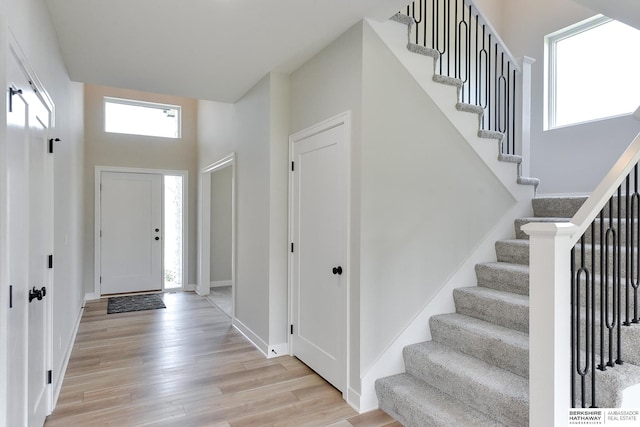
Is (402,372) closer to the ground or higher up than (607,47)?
closer to the ground

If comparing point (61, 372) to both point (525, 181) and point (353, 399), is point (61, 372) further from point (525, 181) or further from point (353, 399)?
point (525, 181)

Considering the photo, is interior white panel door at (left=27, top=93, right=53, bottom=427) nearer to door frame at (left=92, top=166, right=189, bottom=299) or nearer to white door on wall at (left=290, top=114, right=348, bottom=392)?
white door on wall at (left=290, top=114, right=348, bottom=392)

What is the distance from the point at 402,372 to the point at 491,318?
2.47 feet

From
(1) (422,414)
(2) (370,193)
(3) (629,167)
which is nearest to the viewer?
(3) (629,167)

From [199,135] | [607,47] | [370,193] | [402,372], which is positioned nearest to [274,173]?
[370,193]

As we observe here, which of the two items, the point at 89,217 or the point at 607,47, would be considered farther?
the point at 89,217

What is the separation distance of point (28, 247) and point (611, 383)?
3029 mm

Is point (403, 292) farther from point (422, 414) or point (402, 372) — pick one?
point (422, 414)

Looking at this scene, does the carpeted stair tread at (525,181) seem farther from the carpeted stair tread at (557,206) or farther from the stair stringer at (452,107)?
the carpeted stair tread at (557,206)

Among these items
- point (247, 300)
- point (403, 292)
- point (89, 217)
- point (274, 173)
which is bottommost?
point (247, 300)

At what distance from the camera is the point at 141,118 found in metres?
6.35

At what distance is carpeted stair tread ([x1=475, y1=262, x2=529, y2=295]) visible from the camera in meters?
2.73

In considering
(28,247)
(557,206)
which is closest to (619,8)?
(557,206)

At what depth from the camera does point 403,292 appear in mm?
2768
